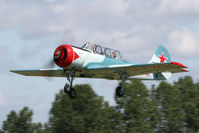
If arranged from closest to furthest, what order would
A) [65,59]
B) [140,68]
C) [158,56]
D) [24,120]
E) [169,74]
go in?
[65,59] < [140,68] < [169,74] < [158,56] < [24,120]

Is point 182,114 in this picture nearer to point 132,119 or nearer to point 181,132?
point 181,132

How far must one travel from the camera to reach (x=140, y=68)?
18.3 metres

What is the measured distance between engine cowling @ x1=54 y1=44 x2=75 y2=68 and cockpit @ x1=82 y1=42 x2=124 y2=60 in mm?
1214

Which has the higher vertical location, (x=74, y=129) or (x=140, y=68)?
(x=140, y=68)

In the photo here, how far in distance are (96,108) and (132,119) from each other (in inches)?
224

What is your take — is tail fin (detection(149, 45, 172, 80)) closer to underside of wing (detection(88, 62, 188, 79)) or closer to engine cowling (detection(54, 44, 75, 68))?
underside of wing (detection(88, 62, 188, 79))

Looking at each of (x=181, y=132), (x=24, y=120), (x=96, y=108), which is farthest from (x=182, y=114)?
(x=24, y=120)

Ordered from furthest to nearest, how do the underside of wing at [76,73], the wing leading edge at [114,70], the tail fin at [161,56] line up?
the tail fin at [161,56]
the underside of wing at [76,73]
the wing leading edge at [114,70]

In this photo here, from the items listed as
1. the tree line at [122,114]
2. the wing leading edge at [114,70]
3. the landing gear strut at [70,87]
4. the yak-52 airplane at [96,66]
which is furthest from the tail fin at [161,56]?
the tree line at [122,114]

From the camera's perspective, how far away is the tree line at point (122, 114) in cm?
4906

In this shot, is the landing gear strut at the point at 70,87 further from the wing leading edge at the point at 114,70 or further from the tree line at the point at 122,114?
the tree line at the point at 122,114

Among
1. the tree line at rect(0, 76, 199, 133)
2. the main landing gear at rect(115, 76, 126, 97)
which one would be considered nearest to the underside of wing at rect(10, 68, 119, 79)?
the main landing gear at rect(115, 76, 126, 97)

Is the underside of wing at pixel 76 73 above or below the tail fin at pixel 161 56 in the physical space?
below

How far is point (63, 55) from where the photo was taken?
16.7 metres
